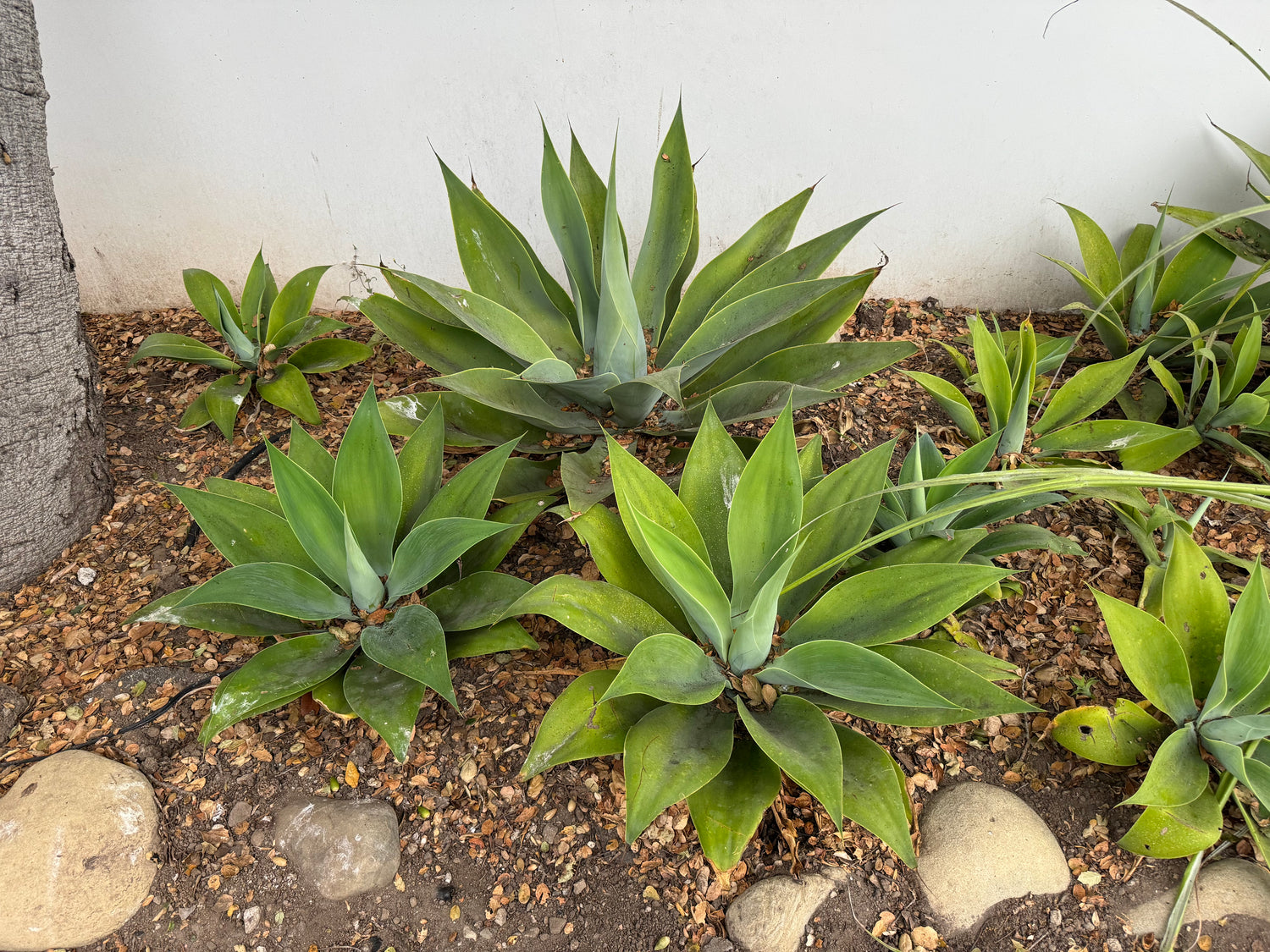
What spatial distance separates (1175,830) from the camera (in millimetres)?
1230

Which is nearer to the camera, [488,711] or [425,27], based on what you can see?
[488,711]

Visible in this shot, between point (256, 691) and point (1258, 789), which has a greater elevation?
point (1258, 789)

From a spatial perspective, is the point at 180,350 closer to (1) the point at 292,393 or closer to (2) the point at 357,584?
(1) the point at 292,393

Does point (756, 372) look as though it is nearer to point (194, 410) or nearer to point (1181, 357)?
point (1181, 357)

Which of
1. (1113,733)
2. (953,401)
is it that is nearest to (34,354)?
(953,401)

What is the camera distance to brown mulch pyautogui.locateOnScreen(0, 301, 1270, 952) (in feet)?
4.07

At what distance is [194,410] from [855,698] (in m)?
1.84

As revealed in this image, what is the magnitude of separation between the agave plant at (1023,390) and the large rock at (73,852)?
5.87 feet

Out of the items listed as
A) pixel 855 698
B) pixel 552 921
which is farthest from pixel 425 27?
pixel 552 921

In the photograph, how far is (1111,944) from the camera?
3.98ft

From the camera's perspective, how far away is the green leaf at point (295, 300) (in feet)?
7.00

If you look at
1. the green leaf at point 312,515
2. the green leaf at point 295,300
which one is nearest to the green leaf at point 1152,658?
the green leaf at point 312,515

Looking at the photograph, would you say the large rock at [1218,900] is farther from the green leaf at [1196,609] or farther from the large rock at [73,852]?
the large rock at [73,852]

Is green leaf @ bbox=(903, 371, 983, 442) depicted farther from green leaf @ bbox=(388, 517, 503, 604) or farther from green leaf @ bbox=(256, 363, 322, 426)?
green leaf @ bbox=(256, 363, 322, 426)
